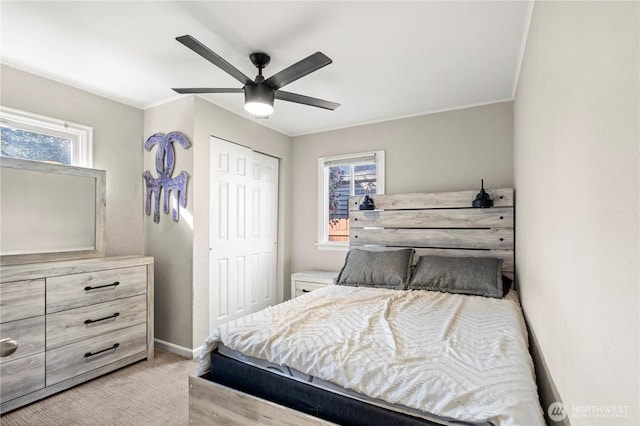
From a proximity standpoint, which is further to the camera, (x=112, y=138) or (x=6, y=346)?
(x=112, y=138)

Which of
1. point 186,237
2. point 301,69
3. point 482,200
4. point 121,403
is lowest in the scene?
point 121,403

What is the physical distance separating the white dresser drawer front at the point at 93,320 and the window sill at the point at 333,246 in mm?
1992

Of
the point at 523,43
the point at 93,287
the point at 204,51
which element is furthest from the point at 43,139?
the point at 523,43

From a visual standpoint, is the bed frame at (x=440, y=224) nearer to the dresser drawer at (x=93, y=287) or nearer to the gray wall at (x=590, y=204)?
the gray wall at (x=590, y=204)

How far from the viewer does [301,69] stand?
1.85 m

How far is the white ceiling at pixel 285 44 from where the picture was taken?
179 cm

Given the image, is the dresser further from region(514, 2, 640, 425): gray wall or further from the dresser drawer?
region(514, 2, 640, 425): gray wall

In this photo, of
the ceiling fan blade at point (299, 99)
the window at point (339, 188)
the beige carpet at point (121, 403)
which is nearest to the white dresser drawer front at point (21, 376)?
the beige carpet at point (121, 403)

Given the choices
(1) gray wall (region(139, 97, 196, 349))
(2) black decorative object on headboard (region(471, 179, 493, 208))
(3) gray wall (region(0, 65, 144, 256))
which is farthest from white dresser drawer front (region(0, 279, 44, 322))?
(2) black decorative object on headboard (region(471, 179, 493, 208))

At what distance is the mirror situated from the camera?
7.75 feet

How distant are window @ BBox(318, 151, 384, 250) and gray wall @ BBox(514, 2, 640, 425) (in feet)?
7.50

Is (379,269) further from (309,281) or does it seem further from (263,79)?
(263,79)

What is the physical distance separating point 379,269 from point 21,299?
2656mm

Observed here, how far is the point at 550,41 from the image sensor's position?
1323 millimetres
